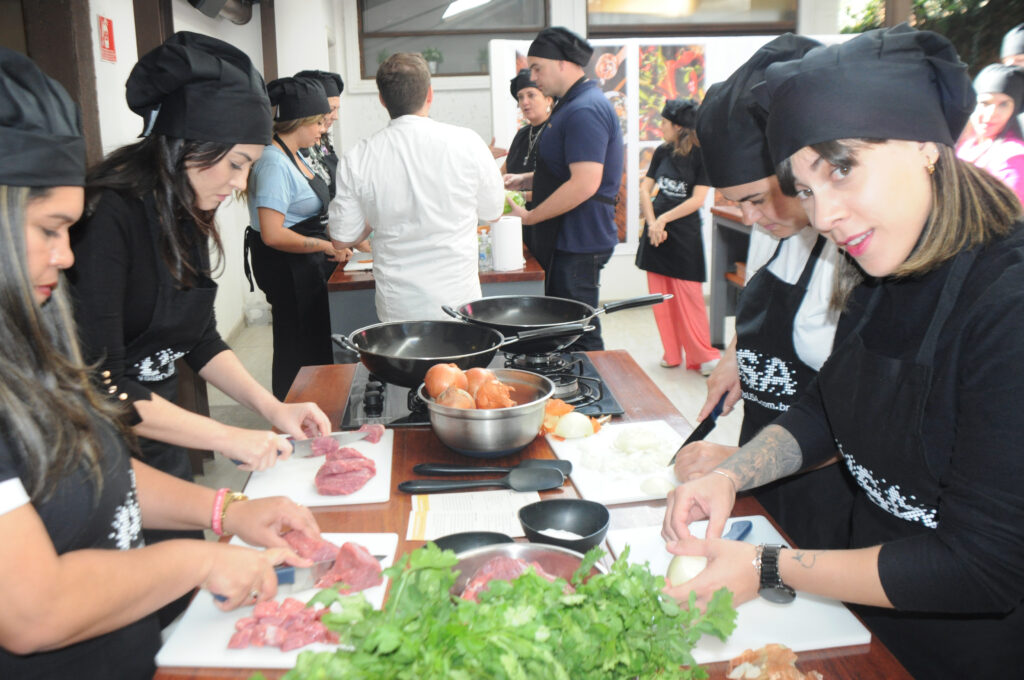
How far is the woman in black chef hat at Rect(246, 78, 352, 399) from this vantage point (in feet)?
12.6

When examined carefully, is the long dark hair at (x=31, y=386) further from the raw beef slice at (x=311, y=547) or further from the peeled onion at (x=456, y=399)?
the peeled onion at (x=456, y=399)

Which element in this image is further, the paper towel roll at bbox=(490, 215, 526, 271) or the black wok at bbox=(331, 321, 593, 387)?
the paper towel roll at bbox=(490, 215, 526, 271)

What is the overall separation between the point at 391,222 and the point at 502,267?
780 mm

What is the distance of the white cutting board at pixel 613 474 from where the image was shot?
1560 mm

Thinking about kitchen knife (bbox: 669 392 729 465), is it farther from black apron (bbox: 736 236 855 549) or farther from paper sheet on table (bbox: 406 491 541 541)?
paper sheet on table (bbox: 406 491 541 541)

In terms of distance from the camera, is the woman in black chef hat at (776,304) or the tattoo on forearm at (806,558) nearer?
the tattoo on forearm at (806,558)

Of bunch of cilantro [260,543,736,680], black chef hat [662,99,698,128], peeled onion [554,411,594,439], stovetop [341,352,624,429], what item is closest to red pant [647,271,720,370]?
black chef hat [662,99,698,128]

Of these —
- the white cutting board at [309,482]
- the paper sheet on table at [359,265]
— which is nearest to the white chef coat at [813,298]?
the white cutting board at [309,482]

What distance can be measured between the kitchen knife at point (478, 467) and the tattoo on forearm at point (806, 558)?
571 mm

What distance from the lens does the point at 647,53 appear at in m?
6.67

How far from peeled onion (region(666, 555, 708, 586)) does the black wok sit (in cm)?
83

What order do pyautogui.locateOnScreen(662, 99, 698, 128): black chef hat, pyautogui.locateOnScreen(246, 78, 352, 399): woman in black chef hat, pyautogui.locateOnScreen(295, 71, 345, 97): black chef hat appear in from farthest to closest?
pyautogui.locateOnScreen(662, 99, 698, 128): black chef hat → pyautogui.locateOnScreen(295, 71, 345, 97): black chef hat → pyautogui.locateOnScreen(246, 78, 352, 399): woman in black chef hat

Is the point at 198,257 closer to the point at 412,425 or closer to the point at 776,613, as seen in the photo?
the point at 412,425

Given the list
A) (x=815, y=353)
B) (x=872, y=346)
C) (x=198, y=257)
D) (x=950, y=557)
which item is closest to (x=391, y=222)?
(x=198, y=257)
